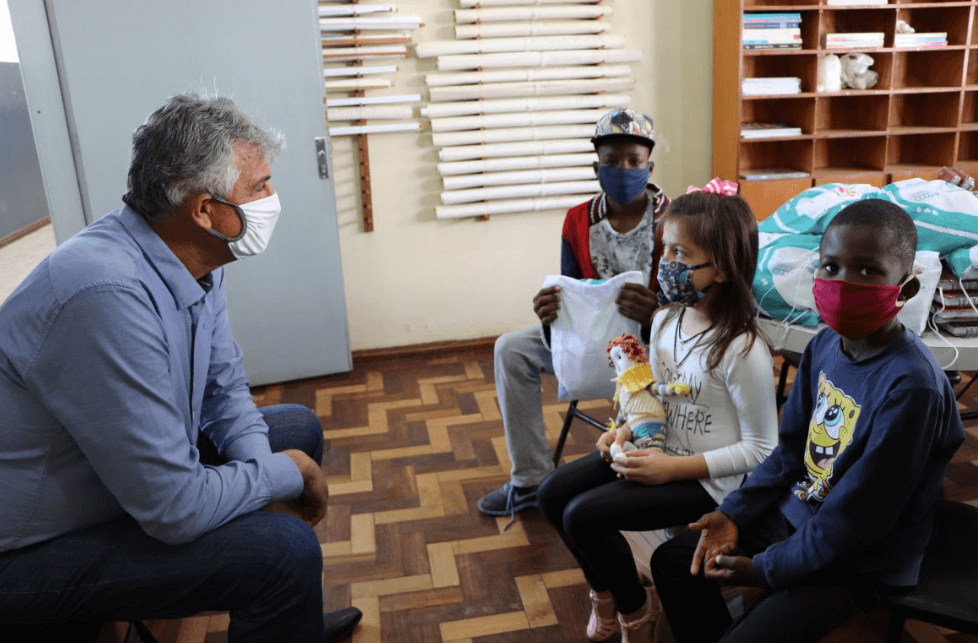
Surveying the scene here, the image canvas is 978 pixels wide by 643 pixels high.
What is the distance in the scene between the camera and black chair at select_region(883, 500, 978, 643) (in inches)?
57.5

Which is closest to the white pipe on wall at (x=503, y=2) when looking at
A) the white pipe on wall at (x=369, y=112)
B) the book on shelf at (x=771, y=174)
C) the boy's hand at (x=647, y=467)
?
the white pipe on wall at (x=369, y=112)

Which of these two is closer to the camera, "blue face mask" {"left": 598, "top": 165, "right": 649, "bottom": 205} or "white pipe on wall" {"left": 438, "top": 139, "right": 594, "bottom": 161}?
"blue face mask" {"left": 598, "top": 165, "right": 649, "bottom": 205}

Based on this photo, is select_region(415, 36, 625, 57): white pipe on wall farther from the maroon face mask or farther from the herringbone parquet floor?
the maroon face mask

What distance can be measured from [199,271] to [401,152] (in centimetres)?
264

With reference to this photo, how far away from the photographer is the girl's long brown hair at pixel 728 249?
1.94 meters

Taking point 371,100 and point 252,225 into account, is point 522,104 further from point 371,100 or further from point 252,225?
point 252,225

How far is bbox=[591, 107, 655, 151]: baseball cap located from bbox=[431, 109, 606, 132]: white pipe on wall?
1.75 metres

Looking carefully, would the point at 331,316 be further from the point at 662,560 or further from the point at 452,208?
the point at 662,560

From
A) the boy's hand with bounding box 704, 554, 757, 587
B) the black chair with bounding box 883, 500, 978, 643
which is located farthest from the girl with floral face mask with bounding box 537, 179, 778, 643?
the black chair with bounding box 883, 500, 978, 643

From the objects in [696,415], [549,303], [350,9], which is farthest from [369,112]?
[696,415]

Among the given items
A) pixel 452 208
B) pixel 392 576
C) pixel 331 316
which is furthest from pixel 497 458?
pixel 452 208

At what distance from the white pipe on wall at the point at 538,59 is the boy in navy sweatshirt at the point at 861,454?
2.95 m

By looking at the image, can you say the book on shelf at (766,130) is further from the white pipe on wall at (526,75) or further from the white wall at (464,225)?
the white pipe on wall at (526,75)

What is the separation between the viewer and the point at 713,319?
199cm
